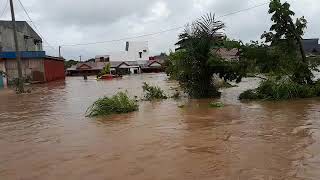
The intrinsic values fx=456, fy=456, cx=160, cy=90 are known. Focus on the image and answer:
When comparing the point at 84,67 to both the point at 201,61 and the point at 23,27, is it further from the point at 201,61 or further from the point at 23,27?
the point at 201,61

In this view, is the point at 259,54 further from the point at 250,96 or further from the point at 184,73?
the point at 184,73

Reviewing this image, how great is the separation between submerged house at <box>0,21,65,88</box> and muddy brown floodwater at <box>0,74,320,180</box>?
30727 mm

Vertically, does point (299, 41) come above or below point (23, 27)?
below

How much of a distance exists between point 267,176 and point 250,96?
1282 centimetres

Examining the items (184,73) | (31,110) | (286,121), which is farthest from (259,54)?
(31,110)

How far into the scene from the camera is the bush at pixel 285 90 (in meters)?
18.4

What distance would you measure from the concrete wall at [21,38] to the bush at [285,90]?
39.0 m

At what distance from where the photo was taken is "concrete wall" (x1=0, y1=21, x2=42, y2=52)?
5444cm

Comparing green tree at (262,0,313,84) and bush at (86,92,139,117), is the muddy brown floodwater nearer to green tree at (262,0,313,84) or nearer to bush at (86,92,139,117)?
bush at (86,92,139,117)

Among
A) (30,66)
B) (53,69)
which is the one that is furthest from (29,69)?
(53,69)

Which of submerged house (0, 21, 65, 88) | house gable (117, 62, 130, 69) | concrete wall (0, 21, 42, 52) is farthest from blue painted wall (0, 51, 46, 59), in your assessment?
house gable (117, 62, 130, 69)

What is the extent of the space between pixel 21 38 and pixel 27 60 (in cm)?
1224

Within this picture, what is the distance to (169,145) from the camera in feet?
31.2

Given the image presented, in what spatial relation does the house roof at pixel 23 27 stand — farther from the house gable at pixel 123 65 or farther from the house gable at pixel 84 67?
the house gable at pixel 123 65
